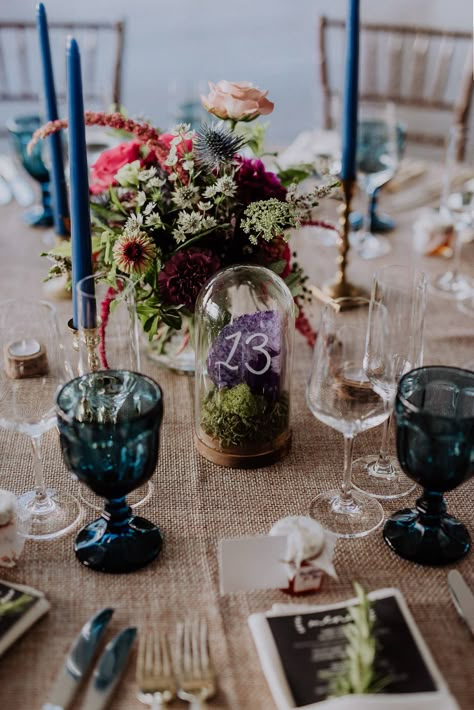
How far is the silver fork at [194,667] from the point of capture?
78cm

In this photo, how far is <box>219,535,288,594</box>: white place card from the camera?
0.89 metres

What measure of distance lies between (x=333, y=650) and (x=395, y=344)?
500mm

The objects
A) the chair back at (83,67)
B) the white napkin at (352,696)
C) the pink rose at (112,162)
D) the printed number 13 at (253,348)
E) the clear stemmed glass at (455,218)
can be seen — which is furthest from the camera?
the chair back at (83,67)

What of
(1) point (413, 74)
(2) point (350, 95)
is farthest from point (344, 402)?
(1) point (413, 74)

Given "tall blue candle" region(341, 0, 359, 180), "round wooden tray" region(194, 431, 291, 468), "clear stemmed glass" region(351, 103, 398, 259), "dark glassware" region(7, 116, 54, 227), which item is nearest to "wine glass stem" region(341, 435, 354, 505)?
"round wooden tray" region(194, 431, 291, 468)

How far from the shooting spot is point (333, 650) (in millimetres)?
Result: 808

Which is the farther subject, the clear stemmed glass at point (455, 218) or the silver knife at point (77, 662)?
the clear stemmed glass at point (455, 218)

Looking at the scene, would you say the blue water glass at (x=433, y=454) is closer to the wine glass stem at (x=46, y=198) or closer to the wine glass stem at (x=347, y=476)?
the wine glass stem at (x=347, y=476)

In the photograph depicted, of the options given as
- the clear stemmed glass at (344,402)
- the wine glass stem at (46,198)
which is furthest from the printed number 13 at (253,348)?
the wine glass stem at (46,198)

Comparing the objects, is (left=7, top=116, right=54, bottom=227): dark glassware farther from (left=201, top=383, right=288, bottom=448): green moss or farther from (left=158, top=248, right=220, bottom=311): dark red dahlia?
(left=201, top=383, right=288, bottom=448): green moss

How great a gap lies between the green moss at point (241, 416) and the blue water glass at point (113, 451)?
171 millimetres

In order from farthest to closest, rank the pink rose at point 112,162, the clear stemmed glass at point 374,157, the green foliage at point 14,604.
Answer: the clear stemmed glass at point 374,157 < the pink rose at point 112,162 < the green foliage at point 14,604

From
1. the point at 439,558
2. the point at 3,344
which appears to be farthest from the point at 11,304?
the point at 439,558

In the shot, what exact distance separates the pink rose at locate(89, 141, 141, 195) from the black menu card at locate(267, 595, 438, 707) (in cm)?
73
